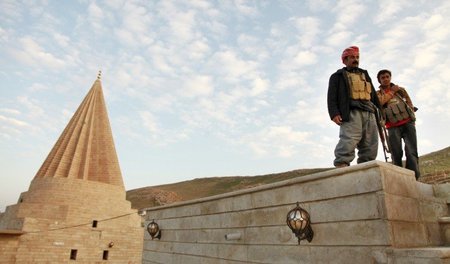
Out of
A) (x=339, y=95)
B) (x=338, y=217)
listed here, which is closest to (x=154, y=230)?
(x=338, y=217)

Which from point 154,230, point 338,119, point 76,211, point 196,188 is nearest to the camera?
point 338,119

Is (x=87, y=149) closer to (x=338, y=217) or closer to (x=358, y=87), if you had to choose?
(x=358, y=87)

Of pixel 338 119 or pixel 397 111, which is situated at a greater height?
pixel 397 111

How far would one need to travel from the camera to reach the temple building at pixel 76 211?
1952 cm

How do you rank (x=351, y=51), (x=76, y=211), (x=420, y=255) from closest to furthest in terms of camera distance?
(x=420, y=255)
(x=351, y=51)
(x=76, y=211)

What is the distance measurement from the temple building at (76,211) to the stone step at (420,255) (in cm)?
2134

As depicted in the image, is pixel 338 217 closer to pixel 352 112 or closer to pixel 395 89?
pixel 352 112

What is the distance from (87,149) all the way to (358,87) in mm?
24928

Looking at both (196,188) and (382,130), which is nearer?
(382,130)

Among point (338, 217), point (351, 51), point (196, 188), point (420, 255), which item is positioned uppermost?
point (196, 188)

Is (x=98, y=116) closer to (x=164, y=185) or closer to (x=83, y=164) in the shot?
(x=83, y=164)

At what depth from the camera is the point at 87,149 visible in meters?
25.8

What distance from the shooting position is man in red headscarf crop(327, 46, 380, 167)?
4.38 metres

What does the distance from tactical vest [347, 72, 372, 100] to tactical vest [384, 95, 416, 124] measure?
0.91 meters
